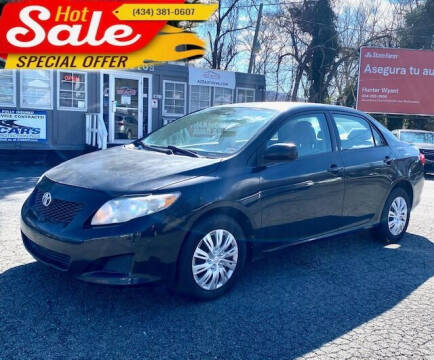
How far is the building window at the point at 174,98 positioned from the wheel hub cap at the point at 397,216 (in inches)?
413

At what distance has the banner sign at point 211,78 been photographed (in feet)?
50.7

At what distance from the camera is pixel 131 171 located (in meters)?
3.66

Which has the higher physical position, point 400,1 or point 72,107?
point 400,1

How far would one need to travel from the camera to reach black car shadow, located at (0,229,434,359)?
293 cm

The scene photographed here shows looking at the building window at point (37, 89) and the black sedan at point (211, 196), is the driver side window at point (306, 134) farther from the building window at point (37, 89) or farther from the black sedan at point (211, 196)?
the building window at point (37, 89)

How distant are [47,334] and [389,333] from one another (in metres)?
2.35

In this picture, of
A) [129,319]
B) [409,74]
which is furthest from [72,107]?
[409,74]

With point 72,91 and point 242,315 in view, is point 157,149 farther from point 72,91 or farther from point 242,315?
point 72,91

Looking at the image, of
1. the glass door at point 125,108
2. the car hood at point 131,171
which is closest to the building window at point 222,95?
the glass door at point 125,108

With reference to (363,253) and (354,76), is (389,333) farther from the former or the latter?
(354,76)

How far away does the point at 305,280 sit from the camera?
13.8ft

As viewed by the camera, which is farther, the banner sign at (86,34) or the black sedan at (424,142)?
the black sedan at (424,142)

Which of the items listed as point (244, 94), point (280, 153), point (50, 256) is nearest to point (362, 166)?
point (280, 153)

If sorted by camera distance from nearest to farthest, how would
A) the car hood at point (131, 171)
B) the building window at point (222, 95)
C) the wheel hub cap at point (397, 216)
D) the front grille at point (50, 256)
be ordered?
the front grille at point (50, 256) < the car hood at point (131, 171) < the wheel hub cap at point (397, 216) < the building window at point (222, 95)
